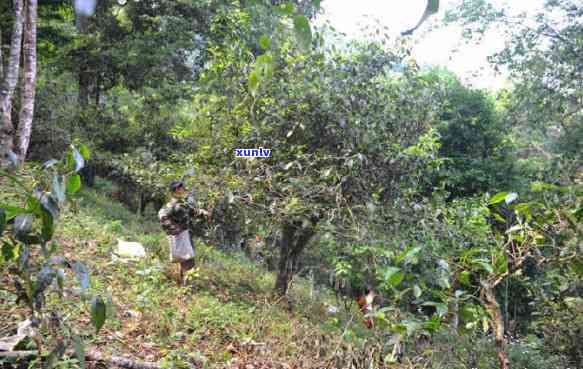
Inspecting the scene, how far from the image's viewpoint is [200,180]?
15.9 feet

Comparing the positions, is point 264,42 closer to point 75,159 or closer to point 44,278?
point 75,159

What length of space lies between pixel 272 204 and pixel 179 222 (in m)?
1.27

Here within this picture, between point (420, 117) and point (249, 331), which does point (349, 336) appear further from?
point (420, 117)

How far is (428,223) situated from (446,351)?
50.1 inches

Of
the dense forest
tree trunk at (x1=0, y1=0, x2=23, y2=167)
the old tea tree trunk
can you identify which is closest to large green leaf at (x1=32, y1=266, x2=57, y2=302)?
the dense forest

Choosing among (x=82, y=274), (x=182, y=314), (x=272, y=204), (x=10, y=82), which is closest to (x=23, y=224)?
(x=82, y=274)

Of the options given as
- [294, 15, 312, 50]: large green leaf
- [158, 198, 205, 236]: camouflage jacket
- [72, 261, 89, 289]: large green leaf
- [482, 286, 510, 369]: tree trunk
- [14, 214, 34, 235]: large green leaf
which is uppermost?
[294, 15, 312, 50]: large green leaf

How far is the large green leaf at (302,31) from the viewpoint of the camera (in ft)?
1.44

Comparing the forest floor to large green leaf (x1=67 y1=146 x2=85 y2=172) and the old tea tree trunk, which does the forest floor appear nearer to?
the old tea tree trunk

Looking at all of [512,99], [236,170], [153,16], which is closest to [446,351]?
[236,170]

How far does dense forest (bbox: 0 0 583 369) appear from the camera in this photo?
1.34m

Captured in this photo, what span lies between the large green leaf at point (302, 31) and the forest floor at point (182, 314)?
1703 mm

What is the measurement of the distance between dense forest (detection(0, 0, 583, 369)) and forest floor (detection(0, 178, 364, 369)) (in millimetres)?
26

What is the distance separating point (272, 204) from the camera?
416cm
